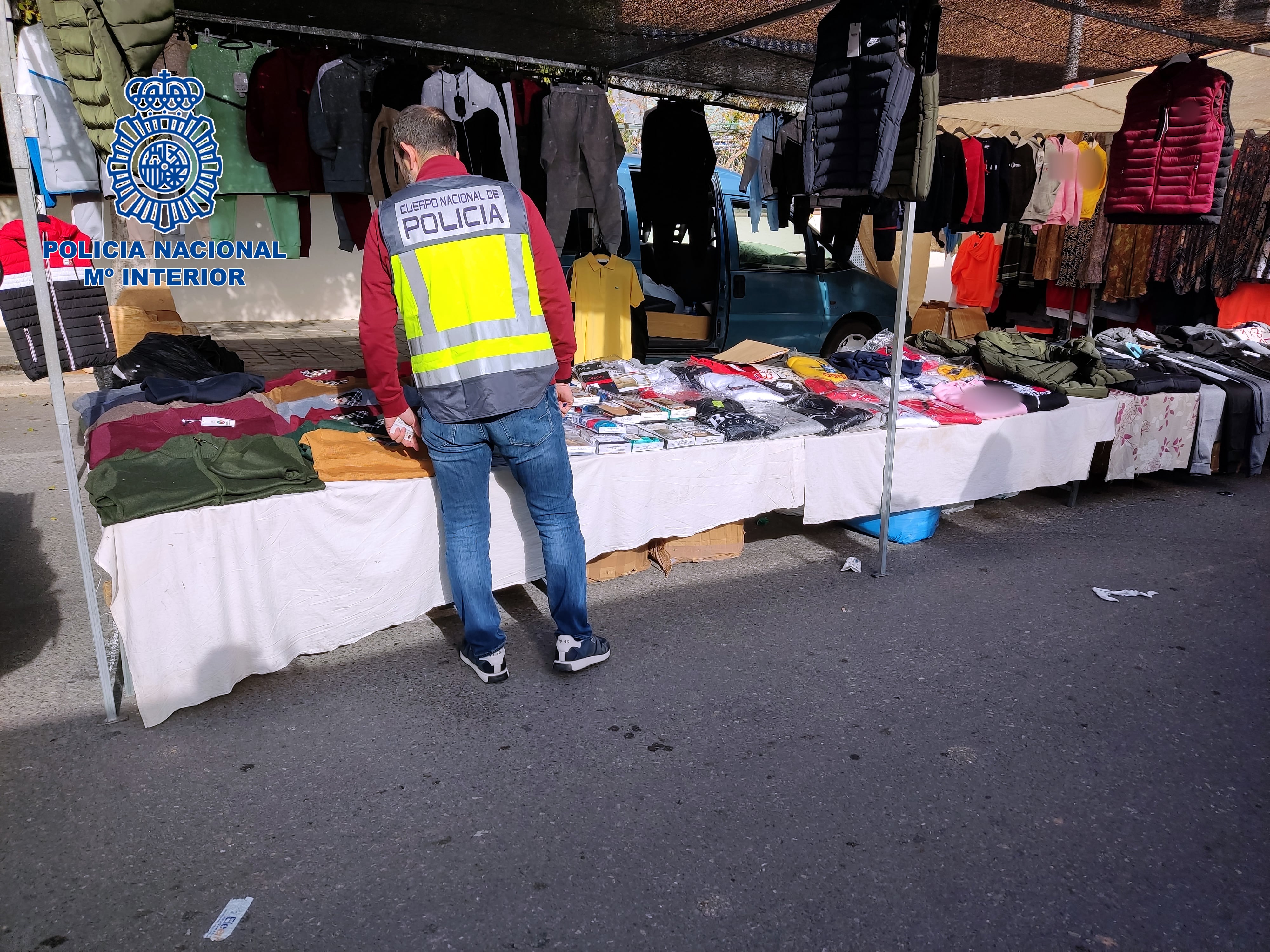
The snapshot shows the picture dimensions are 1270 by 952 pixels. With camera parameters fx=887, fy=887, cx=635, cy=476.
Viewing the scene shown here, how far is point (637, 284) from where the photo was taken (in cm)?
662

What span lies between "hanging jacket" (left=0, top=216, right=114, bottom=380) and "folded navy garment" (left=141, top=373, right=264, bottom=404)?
21 centimetres

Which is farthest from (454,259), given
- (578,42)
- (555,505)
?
(578,42)

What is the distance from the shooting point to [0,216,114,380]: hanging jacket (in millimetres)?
3732

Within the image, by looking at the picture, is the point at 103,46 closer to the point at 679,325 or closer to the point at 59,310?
the point at 59,310

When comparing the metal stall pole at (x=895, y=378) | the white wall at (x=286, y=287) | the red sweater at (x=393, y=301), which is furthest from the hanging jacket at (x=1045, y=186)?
the white wall at (x=286, y=287)

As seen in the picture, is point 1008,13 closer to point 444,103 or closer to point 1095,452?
point 1095,452

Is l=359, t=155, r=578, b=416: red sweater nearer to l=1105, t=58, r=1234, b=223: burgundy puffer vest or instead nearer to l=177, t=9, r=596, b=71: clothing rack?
l=177, t=9, r=596, b=71: clothing rack

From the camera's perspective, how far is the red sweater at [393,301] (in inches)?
114

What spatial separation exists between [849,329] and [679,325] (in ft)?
6.01

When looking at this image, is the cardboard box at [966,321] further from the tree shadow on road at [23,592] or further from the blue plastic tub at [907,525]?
the tree shadow on road at [23,592]

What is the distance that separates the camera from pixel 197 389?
4109mm

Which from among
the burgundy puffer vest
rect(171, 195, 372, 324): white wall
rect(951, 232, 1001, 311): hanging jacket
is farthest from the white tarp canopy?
rect(171, 195, 372, 324): white wall

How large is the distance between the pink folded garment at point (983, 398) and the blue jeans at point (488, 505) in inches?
104

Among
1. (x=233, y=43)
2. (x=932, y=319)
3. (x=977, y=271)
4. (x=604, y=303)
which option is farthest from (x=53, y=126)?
(x=977, y=271)
